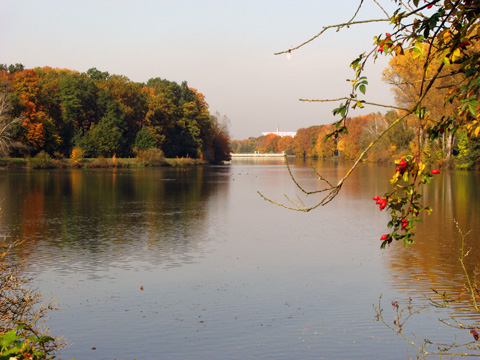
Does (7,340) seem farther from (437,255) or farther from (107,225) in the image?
(107,225)

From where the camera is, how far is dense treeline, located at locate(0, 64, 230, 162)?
241 feet

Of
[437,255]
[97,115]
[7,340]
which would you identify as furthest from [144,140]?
[7,340]

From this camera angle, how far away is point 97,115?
89375 millimetres

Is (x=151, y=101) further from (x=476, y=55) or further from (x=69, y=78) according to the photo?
(x=476, y=55)

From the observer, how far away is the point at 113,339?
28.6ft

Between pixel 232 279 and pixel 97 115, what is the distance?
265ft

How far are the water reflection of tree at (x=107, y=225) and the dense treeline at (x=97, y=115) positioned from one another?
38774 millimetres

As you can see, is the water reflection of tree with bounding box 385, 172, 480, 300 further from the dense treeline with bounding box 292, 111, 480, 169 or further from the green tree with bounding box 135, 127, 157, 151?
the green tree with bounding box 135, 127, 157, 151

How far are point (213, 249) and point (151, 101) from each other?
3273 inches

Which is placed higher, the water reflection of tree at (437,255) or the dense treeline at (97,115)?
the dense treeline at (97,115)

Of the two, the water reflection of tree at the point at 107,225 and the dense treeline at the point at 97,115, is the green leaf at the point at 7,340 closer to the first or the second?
the water reflection of tree at the point at 107,225

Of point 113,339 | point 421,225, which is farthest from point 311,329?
point 421,225

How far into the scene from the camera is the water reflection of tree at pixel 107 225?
15.0 meters

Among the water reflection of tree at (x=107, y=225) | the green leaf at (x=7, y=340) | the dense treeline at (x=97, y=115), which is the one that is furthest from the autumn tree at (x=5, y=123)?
the green leaf at (x=7, y=340)
